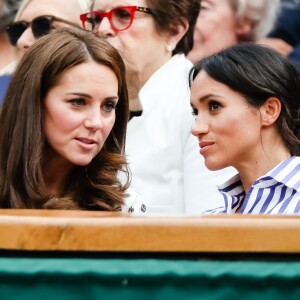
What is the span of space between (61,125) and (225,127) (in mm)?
532

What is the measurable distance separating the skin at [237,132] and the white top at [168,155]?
1.23 ft

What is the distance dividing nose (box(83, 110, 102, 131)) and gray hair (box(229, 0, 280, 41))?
1.39 meters

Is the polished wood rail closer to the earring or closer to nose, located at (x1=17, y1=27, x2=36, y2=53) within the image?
the earring

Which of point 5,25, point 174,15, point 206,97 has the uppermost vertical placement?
point 206,97

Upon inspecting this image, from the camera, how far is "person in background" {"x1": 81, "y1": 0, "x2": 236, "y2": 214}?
3.46 meters

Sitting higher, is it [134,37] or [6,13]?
[134,37]

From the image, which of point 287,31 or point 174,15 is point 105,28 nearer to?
point 174,15

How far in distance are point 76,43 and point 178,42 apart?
2.74 feet

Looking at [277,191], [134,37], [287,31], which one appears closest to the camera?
[277,191]

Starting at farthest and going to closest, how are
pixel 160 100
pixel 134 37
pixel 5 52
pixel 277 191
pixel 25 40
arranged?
1. pixel 5 52
2. pixel 25 40
3. pixel 134 37
4. pixel 160 100
5. pixel 277 191

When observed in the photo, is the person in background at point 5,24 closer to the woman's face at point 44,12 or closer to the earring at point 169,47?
the woman's face at point 44,12

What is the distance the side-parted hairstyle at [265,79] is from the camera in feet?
9.95

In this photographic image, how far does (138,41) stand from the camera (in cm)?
379

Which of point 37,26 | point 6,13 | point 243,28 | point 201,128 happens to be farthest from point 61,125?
point 6,13
